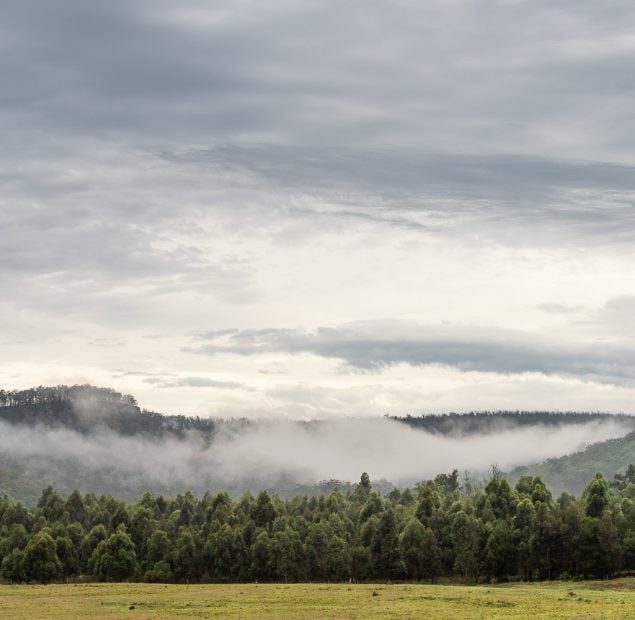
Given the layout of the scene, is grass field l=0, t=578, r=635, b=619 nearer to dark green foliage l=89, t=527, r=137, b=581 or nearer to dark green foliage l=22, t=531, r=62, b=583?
dark green foliage l=89, t=527, r=137, b=581

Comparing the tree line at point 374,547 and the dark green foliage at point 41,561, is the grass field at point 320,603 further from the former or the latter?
the dark green foliage at point 41,561

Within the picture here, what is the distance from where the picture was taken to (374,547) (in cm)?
16812

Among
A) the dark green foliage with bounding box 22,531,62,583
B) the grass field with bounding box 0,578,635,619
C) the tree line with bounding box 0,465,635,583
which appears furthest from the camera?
the dark green foliage with bounding box 22,531,62,583

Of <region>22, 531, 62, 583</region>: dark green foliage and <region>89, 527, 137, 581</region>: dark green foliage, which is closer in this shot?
<region>89, 527, 137, 581</region>: dark green foliage

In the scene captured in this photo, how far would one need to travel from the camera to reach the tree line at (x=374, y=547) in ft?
486

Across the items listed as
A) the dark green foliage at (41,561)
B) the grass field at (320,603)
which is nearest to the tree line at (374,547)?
the dark green foliage at (41,561)

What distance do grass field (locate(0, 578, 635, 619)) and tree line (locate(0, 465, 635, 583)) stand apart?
68.5ft

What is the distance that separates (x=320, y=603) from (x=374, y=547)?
2775 inches

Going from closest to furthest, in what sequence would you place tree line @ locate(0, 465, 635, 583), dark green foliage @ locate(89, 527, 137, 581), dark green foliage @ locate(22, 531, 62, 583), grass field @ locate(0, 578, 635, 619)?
grass field @ locate(0, 578, 635, 619) → tree line @ locate(0, 465, 635, 583) → dark green foliage @ locate(89, 527, 137, 581) → dark green foliage @ locate(22, 531, 62, 583)

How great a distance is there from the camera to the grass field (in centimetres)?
8581

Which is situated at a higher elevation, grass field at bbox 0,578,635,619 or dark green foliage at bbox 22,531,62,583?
grass field at bbox 0,578,635,619

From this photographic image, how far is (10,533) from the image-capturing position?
193m

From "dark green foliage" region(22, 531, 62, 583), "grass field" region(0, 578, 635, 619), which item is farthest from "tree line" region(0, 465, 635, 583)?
"grass field" region(0, 578, 635, 619)

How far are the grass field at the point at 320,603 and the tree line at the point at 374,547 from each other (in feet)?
68.5
